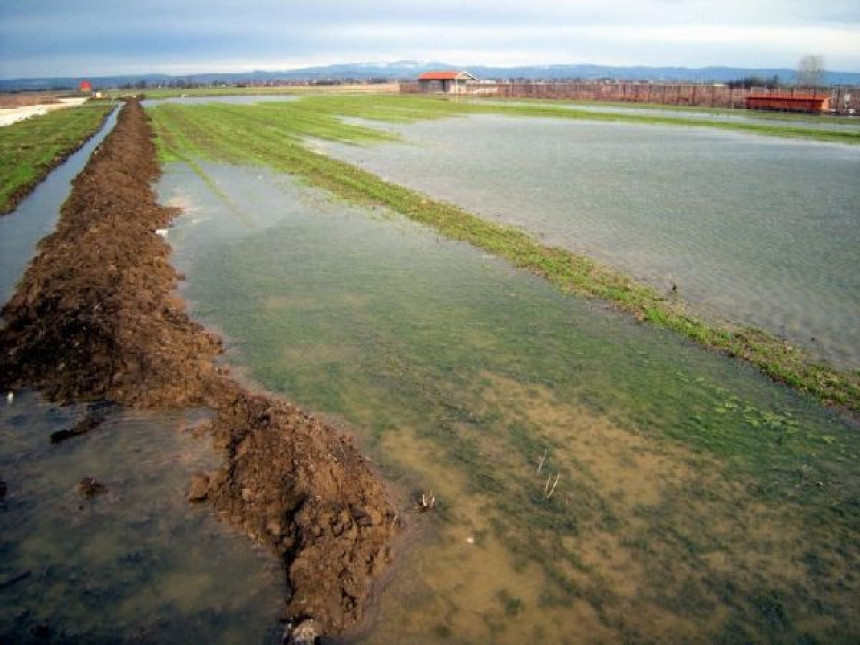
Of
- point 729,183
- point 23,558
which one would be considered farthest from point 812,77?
point 23,558

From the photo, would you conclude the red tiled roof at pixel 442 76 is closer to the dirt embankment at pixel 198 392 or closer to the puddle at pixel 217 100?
the puddle at pixel 217 100

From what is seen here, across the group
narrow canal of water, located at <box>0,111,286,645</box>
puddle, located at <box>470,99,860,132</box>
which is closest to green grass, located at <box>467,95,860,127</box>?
puddle, located at <box>470,99,860,132</box>

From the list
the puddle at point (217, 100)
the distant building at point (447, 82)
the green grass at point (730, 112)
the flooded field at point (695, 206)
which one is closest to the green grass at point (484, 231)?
the flooded field at point (695, 206)

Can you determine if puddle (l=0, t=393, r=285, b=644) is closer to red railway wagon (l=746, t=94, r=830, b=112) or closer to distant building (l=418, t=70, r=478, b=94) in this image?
red railway wagon (l=746, t=94, r=830, b=112)

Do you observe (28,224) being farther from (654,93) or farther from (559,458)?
(654,93)

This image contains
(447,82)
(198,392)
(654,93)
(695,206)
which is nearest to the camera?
(198,392)

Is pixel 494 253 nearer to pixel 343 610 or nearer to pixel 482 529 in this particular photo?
pixel 482 529

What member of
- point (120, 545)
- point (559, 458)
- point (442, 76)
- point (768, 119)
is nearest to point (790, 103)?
point (768, 119)
